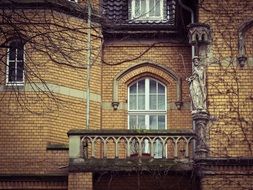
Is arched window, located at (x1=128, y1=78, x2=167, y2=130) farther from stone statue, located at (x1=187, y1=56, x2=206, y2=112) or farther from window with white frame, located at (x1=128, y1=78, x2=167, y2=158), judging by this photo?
stone statue, located at (x1=187, y1=56, x2=206, y2=112)

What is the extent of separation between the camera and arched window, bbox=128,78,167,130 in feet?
65.5

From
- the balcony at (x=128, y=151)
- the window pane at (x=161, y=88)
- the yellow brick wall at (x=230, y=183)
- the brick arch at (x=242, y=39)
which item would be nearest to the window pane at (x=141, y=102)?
the window pane at (x=161, y=88)

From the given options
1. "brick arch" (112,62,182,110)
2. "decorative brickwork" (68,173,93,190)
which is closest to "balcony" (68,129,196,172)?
"decorative brickwork" (68,173,93,190)

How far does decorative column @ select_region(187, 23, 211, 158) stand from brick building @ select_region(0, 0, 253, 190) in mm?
23

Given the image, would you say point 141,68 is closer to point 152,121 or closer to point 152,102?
point 152,102

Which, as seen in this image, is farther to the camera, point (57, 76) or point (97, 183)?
point (57, 76)

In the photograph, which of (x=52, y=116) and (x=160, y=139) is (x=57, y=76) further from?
(x=160, y=139)

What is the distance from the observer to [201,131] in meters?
16.7

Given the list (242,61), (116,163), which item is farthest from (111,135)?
(242,61)

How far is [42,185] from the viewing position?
58.2 feet

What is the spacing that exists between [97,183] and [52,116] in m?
2.28

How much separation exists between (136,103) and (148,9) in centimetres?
283

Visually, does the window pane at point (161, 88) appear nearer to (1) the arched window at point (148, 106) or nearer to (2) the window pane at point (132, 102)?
(1) the arched window at point (148, 106)

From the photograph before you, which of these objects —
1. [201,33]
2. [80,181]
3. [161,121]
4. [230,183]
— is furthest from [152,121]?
[230,183]
